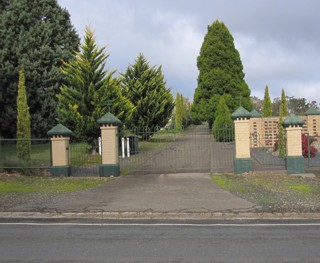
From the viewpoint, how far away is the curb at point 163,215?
9.36 m

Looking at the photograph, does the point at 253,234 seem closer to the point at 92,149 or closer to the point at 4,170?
the point at 4,170

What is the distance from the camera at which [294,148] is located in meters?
16.1

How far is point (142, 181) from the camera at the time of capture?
15297mm

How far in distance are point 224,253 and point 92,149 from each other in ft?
62.7

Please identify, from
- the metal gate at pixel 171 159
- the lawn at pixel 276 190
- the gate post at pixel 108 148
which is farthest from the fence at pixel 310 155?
the gate post at pixel 108 148

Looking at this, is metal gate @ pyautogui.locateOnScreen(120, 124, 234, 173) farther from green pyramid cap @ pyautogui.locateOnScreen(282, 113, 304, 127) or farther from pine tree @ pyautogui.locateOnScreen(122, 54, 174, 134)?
pine tree @ pyautogui.locateOnScreen(122, 54, 174, 134)

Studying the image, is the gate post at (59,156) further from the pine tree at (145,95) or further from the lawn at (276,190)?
the pine tree at (145,95)

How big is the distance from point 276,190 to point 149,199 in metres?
4.14

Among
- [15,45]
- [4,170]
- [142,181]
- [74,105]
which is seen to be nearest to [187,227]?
[142,181]

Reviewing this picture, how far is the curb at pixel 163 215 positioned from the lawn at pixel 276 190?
0.30 m

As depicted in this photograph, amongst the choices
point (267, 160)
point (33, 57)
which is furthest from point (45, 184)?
point (33, 57)

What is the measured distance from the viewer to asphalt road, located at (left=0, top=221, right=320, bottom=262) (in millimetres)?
6031

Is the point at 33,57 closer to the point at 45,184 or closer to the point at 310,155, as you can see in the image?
the point at 45,184

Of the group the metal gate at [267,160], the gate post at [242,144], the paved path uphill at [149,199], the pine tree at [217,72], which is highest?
the pine tree at [217,72]
